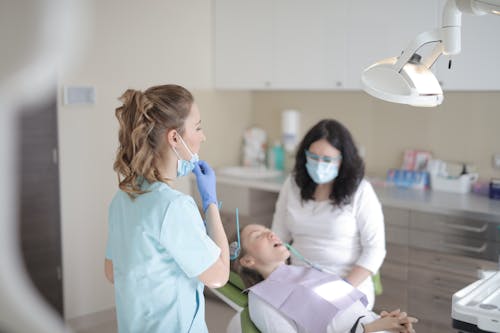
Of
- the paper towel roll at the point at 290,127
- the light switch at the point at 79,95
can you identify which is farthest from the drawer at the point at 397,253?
the light switch at the point at 79,95

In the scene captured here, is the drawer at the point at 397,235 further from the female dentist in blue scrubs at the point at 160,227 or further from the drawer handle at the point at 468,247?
the female dentist in blue scrubs at the point at 160,227

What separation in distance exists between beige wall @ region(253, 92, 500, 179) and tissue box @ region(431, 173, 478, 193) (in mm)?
72

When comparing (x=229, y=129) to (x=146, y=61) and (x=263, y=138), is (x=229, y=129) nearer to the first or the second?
(x=263, y=138)

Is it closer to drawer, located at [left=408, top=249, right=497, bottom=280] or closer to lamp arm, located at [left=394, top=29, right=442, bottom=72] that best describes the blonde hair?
lamp arm, located at [left=394, top=29, right=442, bottom=72]

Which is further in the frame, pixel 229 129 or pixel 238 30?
pixel 229 129

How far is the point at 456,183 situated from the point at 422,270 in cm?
56

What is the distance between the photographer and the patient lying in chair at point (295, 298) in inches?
77.4

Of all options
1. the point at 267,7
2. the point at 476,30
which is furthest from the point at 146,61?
Result: the point at 476,30

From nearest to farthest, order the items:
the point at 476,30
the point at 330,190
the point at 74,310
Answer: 1. the point at 330,190
2. the point at 476,30
3. the point at 74,310

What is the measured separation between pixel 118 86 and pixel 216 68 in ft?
2.55

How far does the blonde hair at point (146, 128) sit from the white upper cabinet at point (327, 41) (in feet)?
5.90

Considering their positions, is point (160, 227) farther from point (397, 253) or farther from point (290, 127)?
point (290, 127)

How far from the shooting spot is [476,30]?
2.91 metres

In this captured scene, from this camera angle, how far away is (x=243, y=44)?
391 centimetres
